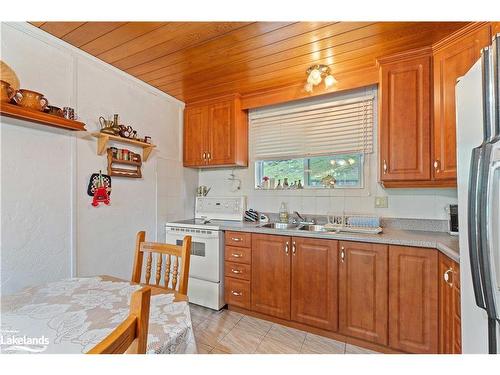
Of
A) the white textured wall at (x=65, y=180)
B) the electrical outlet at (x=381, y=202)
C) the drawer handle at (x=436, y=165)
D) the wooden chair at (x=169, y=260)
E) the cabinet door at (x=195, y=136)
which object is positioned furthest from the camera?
Result: the cabinet door at (x=195, y=136)

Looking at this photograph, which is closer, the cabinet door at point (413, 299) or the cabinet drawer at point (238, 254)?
the cabinet door at point (413, 299)

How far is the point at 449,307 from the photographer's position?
4.59 feet

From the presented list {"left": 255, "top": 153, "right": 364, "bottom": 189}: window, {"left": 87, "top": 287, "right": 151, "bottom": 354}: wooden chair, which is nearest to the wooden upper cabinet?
{"left": 255, "top": 153, "right": 364, "bottom": 189}: window

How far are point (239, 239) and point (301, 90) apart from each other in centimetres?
164

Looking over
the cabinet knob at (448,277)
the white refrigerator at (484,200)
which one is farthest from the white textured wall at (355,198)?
the white refrigerator at (484,200)

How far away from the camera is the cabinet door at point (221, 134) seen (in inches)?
108

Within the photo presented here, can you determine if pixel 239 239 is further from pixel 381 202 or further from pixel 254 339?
pixel 381 202

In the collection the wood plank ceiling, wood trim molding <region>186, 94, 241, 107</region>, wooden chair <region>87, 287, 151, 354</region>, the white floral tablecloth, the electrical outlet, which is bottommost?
the white floral tablecloth

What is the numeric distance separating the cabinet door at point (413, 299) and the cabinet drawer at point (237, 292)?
1204 mm

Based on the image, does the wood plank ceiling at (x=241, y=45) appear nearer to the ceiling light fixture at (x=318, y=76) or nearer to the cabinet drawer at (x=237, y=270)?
the ceiling light fixture at (x=318, y=76)

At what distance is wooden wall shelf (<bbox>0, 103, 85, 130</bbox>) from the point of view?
1.31 metres

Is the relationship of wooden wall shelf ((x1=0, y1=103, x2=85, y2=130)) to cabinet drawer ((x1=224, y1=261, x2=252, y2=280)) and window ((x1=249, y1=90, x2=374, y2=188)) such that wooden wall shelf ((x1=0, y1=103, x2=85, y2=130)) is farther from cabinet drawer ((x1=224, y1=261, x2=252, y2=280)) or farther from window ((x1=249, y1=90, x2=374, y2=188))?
window ((x1=249, y1=90, x2=374, y2=188))

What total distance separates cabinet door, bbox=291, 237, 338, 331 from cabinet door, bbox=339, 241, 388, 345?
0.07 metres
